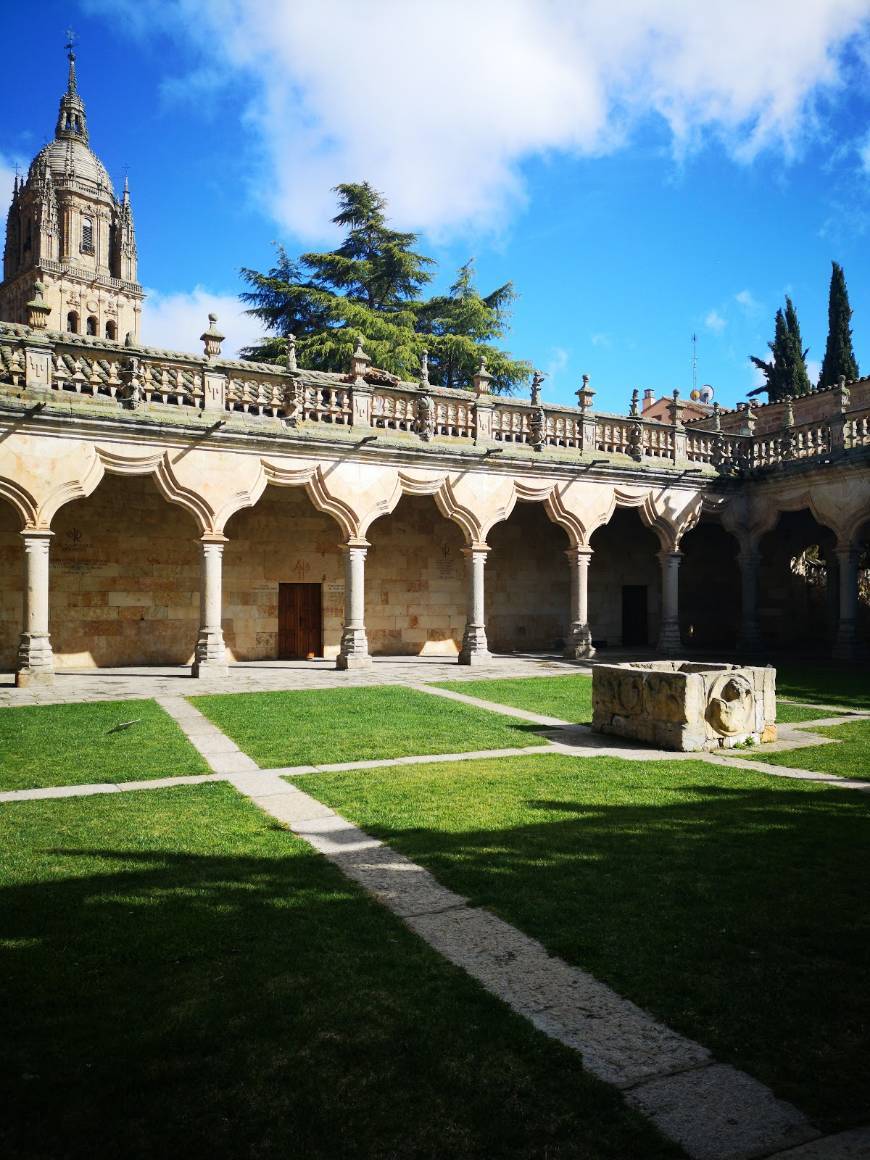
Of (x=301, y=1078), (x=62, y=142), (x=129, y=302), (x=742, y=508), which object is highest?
(x=62, y=142)

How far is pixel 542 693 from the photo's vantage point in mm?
13766

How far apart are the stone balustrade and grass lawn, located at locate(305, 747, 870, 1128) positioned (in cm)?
1054

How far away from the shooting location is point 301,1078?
3.04 m

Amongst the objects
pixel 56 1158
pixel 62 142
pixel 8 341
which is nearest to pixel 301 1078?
Answer: pixel 56 1158

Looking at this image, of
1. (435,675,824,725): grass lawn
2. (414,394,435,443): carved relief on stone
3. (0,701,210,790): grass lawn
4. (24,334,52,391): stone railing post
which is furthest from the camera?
(414,394,435,443): carved relief on stone

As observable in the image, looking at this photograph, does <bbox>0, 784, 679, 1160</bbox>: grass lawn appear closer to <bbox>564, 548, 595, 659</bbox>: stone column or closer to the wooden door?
the wooden door

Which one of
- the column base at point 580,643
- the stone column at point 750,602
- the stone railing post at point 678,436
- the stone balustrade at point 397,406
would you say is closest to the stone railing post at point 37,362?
the stone balustrade at point 397,406

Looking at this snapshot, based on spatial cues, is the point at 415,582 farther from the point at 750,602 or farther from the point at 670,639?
the point at 750,602

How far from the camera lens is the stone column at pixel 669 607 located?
21125 millimetres

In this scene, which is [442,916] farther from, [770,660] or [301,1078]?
[770,660]

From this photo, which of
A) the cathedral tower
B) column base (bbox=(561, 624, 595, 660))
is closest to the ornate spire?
the cathedral tower

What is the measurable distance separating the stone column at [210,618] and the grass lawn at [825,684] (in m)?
10.1

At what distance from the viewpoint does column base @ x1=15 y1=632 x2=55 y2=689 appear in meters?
14.1

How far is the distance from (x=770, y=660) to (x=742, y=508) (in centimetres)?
460
